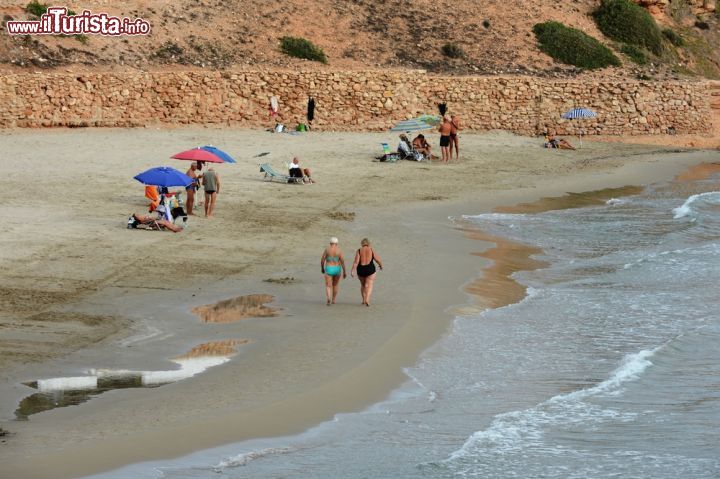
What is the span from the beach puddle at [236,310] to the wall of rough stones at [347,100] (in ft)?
69.6

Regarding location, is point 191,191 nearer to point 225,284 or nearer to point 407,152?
point 225,284

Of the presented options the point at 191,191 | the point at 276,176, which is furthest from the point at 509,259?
the point at 276,176

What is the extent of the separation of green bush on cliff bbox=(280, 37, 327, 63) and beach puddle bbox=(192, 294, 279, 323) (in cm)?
2702

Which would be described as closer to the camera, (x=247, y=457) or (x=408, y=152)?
(x=247, y=457)

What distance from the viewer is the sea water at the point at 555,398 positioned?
11.2 metres

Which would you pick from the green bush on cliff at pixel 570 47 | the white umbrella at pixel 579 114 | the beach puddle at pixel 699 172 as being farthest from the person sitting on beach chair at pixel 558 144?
the green bush on cliff at pixel 570 47

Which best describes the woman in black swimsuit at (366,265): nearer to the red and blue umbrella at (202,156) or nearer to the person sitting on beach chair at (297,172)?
the red and blue umbrella at (202,156)

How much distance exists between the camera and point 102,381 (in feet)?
42.8

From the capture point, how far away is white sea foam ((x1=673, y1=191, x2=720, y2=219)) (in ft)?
92.2

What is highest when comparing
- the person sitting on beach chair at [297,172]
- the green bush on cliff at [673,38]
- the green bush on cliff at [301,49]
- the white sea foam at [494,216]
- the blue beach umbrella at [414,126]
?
the green bush on cliff at [673,38]

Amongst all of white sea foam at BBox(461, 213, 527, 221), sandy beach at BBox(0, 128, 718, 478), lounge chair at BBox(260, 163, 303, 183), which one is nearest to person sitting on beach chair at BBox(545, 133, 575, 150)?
sandy beach at BBox(0, 128, 718, 478)

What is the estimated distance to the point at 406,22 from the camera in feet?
155
